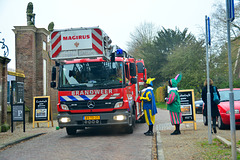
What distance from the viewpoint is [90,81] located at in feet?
38.0

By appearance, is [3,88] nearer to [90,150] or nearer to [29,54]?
[29,54]

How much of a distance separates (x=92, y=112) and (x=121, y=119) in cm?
103

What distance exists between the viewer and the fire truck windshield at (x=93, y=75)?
11516mm

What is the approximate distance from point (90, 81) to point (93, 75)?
0.77 ft

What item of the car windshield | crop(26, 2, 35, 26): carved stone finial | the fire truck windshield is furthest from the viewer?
crop(26, 2, 35, 26): carved stone finial

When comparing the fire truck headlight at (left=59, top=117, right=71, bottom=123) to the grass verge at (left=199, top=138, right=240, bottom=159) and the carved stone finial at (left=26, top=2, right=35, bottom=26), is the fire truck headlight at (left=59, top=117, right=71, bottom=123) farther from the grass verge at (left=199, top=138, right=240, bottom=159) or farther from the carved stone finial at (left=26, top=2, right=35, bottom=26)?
the carved stone finial at (left=26, top=2, right=35, bottom=26)

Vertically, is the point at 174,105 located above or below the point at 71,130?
above

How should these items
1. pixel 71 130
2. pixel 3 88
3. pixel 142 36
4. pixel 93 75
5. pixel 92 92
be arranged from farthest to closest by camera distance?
1. pixel 142 36
2. pixel 3 88
3. pixel 71 130
4. pixel 93 75
5. pixel 92 92

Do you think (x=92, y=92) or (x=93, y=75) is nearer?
(x=92, y=92)

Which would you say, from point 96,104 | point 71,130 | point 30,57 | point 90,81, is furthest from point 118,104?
point 30,57

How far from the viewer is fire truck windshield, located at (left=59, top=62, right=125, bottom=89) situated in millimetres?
11516

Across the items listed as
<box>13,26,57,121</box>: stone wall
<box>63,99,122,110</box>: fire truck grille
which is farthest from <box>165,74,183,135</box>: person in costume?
<box>13,26,57,121</box>: stone wall

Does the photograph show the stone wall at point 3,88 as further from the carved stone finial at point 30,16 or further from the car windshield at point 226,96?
the car windshield at point 226,96

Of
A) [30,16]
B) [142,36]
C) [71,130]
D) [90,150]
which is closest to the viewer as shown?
[90,150]
